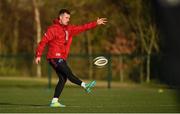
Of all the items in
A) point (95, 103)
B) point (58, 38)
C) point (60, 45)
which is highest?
point (58, 38)

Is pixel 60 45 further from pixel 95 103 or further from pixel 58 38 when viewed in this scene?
pixel 95 103

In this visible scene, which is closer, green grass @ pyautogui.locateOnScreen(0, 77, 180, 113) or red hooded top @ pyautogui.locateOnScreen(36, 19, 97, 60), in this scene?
green grass @ pyautogui.locateOnScreen(0, 77, 180, 113)

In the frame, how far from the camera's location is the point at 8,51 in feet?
139

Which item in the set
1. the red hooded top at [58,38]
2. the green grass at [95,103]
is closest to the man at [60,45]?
the red hooded top at [58,38]

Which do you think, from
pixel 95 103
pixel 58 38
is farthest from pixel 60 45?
pixel 95 103

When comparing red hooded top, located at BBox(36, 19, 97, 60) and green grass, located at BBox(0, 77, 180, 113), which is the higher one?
red hooded top, located at BBox(36, 19, 97, 60)

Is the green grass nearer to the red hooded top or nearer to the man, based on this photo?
the man

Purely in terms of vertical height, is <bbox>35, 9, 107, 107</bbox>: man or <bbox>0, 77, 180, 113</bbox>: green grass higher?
<bbox>35, 9, 107, 107</bbox>: man

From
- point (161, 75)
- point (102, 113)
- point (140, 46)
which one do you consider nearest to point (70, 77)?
point (102, 113)

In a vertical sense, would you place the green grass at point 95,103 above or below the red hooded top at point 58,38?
below

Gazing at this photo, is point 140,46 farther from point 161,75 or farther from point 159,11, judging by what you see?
point 159,11

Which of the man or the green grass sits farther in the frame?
the man

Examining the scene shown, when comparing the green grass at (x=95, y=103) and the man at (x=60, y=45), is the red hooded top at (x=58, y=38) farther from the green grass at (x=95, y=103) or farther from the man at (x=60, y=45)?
the green grass at (x=95, y=103)

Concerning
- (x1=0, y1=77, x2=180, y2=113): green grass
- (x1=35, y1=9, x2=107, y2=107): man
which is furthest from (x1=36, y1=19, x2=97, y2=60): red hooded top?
(x1=0, y1=77, x2=180, y2=113): green grass
